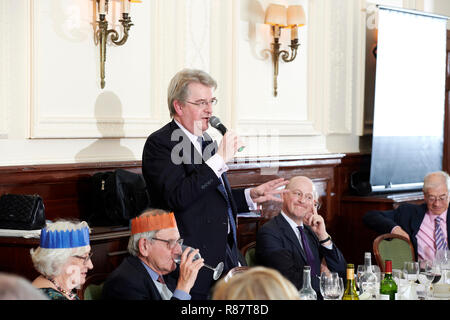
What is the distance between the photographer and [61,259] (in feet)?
8.15

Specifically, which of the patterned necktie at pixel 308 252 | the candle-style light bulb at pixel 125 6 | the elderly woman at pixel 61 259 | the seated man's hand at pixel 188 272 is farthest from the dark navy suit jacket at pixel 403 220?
the elderly woman at pixel 61 259

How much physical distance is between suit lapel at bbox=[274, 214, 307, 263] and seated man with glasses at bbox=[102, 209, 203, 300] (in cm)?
101

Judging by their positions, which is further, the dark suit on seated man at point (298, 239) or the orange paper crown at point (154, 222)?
the dark suit on seated man at point (298, 239)

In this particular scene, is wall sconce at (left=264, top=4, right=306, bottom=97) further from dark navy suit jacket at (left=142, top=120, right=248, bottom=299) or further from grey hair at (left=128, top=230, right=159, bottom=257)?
grey hair at (left=128, top=230, right=159, bottom=257)

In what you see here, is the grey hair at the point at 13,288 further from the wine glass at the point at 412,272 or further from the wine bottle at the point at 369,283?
the wine glass at the point at 412,272

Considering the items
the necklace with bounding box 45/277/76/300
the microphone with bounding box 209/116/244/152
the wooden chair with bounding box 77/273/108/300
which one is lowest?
the wooden chair with bounding box 77/273/108/300

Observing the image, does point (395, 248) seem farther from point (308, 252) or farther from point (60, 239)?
point (60, 239)

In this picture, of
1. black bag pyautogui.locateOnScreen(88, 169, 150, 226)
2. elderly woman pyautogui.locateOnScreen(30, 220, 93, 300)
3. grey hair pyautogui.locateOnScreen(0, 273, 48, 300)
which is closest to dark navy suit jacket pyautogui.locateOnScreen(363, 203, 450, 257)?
black bag pyautogui.locateOnScreen(88, 169, 150, 226)

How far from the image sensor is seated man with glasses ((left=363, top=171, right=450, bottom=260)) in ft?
15.6

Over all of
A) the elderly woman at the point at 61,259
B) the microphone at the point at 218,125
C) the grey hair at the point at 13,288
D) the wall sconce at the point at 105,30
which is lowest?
the elderly woman at the point at 61,259

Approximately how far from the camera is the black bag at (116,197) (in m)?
3.81

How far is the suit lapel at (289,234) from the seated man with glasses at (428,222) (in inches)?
45.6

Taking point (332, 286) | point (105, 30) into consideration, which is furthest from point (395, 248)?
point (105, 30)
